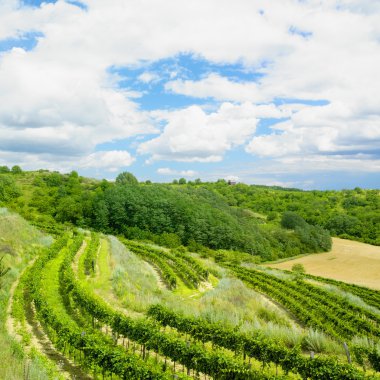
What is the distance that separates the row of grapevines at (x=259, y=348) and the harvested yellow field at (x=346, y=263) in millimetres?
52453

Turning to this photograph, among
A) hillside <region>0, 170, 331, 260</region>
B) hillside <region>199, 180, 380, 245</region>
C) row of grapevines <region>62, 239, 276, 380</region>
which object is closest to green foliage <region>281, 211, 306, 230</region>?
hillside <region>0, 170, 331, 260</region>

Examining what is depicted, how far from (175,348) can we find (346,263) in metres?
86.2

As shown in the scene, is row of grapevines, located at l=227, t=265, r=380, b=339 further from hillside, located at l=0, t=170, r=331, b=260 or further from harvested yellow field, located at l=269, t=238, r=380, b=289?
hillside, located at l=0, t=170, r=331, b=260

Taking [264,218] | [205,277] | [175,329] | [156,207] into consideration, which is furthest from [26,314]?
[264,218]

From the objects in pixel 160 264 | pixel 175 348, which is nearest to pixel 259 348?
pixel 175 348

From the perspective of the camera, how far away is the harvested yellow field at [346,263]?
242ft

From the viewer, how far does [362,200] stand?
180m

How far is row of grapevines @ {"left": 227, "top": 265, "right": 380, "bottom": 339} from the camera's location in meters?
26.4

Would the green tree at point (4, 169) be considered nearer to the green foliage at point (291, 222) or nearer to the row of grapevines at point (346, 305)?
the green foliage at point (291, 222)

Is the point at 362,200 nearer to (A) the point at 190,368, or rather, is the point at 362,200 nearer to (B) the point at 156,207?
(B) the point at 156,207

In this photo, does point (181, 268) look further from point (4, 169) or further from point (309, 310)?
point (4, 169)

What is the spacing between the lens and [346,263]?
91.8 metres

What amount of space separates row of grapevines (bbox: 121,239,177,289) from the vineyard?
0.31 meters

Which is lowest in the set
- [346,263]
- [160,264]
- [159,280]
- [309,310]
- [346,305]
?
[346,263]
